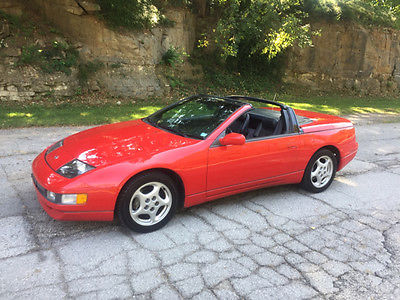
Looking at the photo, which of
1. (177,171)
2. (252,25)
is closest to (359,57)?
(252,25)

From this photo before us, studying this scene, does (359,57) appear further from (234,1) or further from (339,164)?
(339,164)

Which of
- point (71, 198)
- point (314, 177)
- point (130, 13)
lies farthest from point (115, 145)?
point (130, 13)

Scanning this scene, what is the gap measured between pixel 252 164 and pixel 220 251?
1.23m

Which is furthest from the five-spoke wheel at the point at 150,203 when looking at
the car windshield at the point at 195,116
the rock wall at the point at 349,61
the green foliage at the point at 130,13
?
the rock wall at the point at 349,61

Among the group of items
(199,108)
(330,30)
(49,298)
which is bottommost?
(49,298)

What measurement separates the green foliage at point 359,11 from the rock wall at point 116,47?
9.20m

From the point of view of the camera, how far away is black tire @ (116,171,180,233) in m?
3.24

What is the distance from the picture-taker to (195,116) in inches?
171

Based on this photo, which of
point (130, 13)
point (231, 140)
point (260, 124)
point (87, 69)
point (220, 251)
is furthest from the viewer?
point (130, 13)

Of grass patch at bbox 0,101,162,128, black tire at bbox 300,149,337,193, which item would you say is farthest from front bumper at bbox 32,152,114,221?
grass patch at bbox 0,101,162,128

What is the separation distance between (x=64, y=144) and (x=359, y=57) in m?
20.9

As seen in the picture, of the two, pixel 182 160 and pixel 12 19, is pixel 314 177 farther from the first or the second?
pixel 12 19

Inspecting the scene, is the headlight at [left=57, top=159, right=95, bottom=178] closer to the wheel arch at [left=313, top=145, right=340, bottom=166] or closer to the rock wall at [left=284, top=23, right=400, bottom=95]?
the wheel arch at [left=313, top=145, right=340, bottom=166]

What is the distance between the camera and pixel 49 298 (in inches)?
96.8
